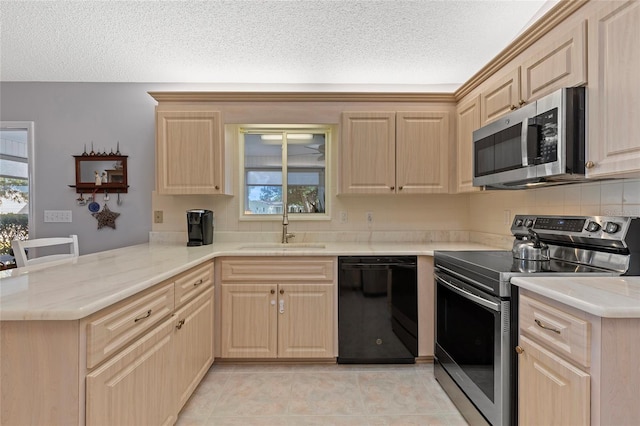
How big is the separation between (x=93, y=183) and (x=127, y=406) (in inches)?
101

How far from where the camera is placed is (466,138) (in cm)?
254

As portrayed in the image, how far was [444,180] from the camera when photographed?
2725 mm

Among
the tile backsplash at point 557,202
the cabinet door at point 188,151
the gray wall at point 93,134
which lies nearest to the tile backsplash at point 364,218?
the tile backsplash at point 557,202

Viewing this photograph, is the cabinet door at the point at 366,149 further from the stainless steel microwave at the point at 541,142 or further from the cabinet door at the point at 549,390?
the cabinet door at the point at 549,390

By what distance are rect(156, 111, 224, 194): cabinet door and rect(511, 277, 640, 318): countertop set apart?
91.7 inches

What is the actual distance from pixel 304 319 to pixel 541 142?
1.87 m

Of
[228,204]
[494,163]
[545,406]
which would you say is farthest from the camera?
[228,204]

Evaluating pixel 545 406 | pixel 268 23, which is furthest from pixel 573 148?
pixel 268 23

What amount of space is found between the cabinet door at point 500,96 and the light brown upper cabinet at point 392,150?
48 centimetres

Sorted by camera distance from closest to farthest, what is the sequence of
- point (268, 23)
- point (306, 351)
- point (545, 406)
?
point (545, 406), point (268, 23), point (306, 351)

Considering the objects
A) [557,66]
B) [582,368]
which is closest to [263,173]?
[557,66]

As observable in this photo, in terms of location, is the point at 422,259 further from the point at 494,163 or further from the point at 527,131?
the point at 527,131

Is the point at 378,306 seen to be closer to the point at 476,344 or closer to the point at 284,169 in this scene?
the point at 476,344

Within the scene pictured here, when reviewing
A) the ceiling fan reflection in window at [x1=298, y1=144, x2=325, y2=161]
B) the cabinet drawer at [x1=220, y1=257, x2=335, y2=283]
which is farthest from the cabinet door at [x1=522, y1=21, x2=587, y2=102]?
the ceiling fan reflection in window at [x1=298, y1=144, x2=325, y2=161]
